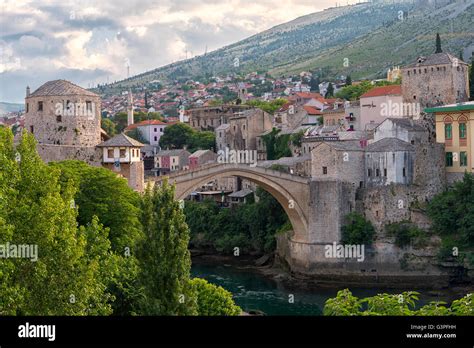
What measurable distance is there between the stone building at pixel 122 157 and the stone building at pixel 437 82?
18400mm

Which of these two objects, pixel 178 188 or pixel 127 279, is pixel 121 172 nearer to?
pixel 178 188

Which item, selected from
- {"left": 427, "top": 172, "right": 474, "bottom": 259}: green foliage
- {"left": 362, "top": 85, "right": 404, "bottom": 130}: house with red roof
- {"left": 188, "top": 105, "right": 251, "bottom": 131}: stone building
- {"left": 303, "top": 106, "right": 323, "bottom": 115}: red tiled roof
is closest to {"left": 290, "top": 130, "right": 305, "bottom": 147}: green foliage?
{"left": 362, "top": 85, "right": 404, "bottom": 130}: house with red roof

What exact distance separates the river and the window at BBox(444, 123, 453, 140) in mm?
9354

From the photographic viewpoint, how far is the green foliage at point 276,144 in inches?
2378

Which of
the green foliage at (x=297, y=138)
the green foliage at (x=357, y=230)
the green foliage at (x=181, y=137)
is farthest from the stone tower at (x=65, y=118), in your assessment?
the green foliage at (x=181, y=137)

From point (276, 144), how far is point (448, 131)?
19.8m

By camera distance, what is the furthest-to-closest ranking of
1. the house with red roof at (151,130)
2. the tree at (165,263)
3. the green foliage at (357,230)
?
1. the house with red roof at (151,130)
2. the green foliage at (357,230)
3. the tree at (165,263)

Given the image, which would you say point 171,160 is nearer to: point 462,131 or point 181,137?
Answer: point 181,137

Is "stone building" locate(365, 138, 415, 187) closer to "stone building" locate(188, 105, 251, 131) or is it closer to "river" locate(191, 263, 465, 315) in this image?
"river" locate(191, 263, 465, 315)

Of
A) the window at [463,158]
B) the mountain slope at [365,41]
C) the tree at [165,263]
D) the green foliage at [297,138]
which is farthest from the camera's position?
the mountain slope at [365,41]

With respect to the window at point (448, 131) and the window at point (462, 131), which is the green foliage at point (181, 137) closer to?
the window at point (448, 131)

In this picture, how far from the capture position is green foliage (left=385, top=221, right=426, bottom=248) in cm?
4259

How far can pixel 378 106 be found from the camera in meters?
54.7
